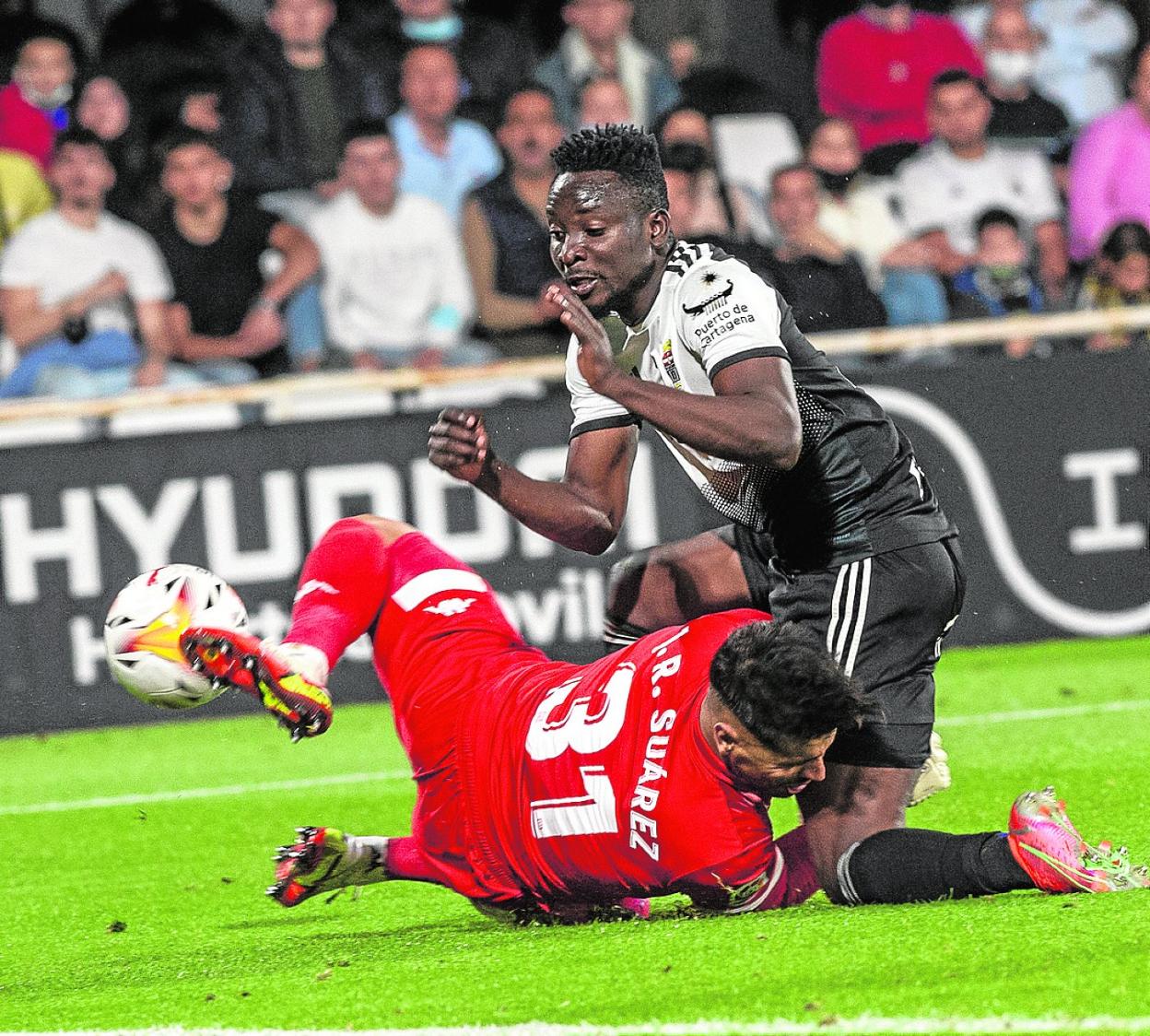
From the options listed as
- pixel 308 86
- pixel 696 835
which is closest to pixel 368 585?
pixel 696 835

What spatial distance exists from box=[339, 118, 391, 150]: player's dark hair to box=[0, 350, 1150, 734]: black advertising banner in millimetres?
Answer: 1928

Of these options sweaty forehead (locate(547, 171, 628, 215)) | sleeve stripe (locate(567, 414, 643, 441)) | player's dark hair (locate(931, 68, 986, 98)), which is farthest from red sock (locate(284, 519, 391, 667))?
player's dark hair (locate(931, 68, 986, 98))

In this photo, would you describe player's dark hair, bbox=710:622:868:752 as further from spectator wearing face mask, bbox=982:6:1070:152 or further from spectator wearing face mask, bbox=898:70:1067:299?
spectator wearing face mask, bbox=982:6:1070:152

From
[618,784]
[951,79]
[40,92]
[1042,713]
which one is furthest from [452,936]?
[951,79]

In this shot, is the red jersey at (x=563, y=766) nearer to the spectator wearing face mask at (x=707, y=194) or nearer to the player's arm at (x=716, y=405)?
the player's arm at (x=716, y=405)

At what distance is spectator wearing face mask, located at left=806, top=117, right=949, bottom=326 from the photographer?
12078mm

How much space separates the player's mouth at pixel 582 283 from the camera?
508cm

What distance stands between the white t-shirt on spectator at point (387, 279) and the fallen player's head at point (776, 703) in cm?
722

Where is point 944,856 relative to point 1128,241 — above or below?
below

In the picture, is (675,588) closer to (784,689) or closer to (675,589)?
(675,589)

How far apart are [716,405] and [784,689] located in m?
0.77

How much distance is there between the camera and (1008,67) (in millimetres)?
13828

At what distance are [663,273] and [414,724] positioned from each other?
138 cm

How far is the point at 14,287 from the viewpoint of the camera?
439 inches
